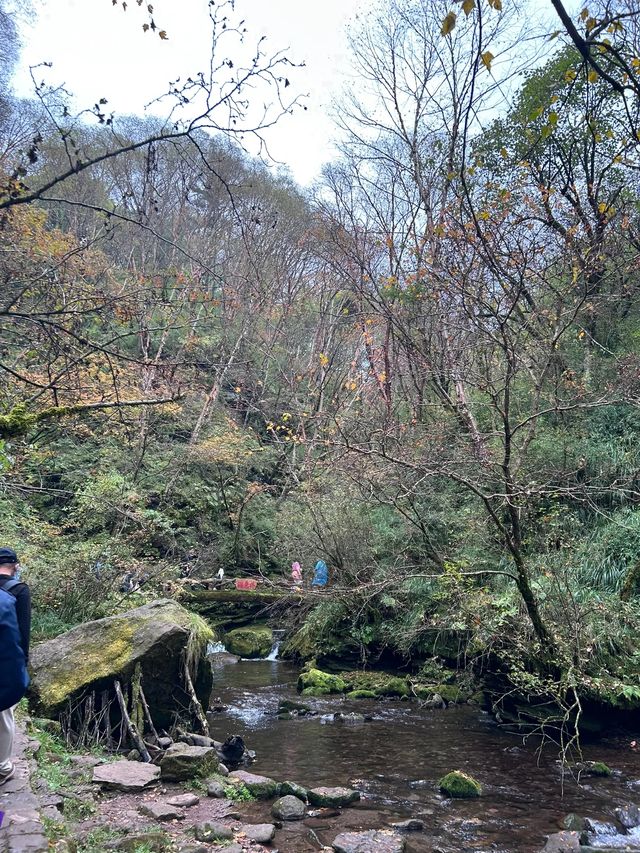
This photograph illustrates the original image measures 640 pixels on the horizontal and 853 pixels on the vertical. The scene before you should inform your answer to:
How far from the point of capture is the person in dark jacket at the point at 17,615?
4352mm

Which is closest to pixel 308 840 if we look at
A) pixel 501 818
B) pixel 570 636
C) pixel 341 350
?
pixel 501 818

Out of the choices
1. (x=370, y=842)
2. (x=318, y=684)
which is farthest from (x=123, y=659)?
(x=318, y=684)

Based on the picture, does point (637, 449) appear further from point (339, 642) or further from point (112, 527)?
point (112, 527)

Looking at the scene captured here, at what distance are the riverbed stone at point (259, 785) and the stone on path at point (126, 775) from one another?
0.92 m

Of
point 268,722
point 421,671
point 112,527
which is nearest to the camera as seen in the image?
point 268,722

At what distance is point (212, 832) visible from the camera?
5164 millimetres

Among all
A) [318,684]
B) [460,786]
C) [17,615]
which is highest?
[17,615]

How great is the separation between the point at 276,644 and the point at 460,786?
27.6 feet

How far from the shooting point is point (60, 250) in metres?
8.80

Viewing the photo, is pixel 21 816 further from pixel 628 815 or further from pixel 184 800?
pixel 628 815

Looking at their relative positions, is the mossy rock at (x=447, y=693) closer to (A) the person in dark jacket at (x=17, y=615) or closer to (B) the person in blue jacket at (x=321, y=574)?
(B) the person in blue jacket at (x=321, y=574)

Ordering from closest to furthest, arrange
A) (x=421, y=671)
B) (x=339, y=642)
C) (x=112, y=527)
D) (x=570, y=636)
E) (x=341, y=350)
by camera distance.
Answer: (x=570, y=636) → (x=421, y=671) → (x=339, y=642) → (x=112, y=527) → (x=341, y=350)

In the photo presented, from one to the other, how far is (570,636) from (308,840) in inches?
156

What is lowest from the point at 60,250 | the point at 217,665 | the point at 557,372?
the point at 217,665
